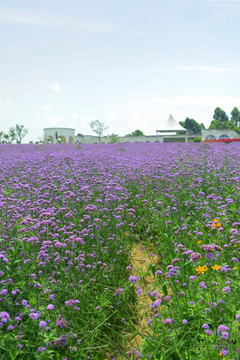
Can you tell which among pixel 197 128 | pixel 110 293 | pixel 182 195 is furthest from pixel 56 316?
pixel 197 128

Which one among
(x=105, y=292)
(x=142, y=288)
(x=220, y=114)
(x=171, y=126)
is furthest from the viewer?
(x=220, y=114)

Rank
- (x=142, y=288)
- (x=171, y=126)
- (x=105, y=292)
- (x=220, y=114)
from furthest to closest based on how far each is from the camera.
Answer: (x=220, y=114)
(x=171, y=126)
(x=142, y=288)
(x=105, y=292)

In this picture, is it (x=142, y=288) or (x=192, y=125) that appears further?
(x=192, y=125)

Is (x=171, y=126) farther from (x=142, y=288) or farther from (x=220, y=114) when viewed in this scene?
(x=142, y=288)

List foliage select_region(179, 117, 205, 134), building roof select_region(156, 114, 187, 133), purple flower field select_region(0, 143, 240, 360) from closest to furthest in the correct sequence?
purple flower field select_region(0, 143, 240, 360), building roof select_region(156, 114, 187, 133), foliage select_region(179, 117, 205, 134)

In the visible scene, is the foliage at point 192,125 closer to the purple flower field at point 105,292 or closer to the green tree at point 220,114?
the green tree at point 220,114

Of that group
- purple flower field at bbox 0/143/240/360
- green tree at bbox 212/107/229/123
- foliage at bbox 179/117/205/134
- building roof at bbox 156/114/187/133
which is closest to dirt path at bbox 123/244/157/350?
purple flower field at bbox 0/143/240/360

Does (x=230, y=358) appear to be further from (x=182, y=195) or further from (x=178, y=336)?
(x=182, y=195)

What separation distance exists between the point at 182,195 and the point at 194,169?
4.35ft

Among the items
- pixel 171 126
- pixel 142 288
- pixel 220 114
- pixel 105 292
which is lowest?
pixel 142 288

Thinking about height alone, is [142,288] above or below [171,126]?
below

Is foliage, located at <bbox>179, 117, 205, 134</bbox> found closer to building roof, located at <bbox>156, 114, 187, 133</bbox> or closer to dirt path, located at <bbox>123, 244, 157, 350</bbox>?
building roof, located at <bbox>156, 114, 187, 133</bbox>

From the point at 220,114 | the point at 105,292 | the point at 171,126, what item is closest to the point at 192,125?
the point at 220,114

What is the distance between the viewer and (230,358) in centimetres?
220
